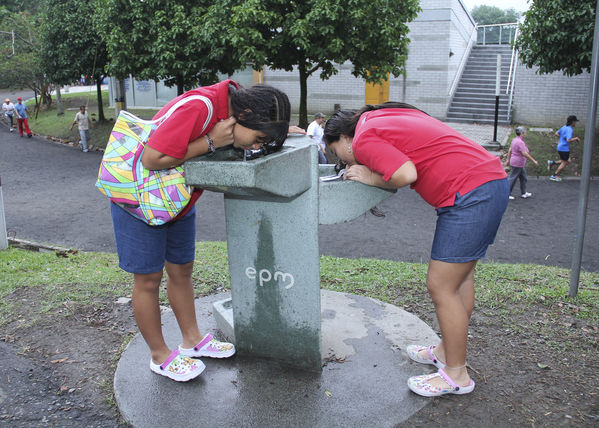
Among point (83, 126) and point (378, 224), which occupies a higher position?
point (83, 126)

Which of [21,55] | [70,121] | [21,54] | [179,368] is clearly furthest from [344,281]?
[21,54]

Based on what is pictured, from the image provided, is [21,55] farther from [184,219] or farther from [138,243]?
[138,243]

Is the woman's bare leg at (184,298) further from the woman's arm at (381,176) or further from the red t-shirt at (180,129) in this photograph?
the woman's arm at (381,176)

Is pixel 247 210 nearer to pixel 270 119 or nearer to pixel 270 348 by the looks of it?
pixel 270 119

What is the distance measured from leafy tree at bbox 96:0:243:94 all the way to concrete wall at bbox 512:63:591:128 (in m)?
8.68

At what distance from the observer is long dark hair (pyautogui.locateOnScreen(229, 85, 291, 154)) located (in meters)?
2.24

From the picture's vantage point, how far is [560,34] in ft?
35.1

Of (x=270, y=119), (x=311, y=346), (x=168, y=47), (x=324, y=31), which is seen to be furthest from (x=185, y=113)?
(x=168, y=47)

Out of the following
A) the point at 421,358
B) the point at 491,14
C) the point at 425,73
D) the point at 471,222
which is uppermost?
the point at 491,14

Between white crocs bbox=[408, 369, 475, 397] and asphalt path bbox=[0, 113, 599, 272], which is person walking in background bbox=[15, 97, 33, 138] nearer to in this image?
asphalt path bbox=[0, 113, 599, 272]

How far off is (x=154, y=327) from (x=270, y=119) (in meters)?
1.17

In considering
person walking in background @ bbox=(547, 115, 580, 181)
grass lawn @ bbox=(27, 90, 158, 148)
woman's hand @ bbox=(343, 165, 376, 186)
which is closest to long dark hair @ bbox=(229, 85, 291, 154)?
woman's hand @ bbox=(343, 165, 376, 186)

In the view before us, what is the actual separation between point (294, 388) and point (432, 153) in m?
1.31

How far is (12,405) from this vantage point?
8.44 ft
